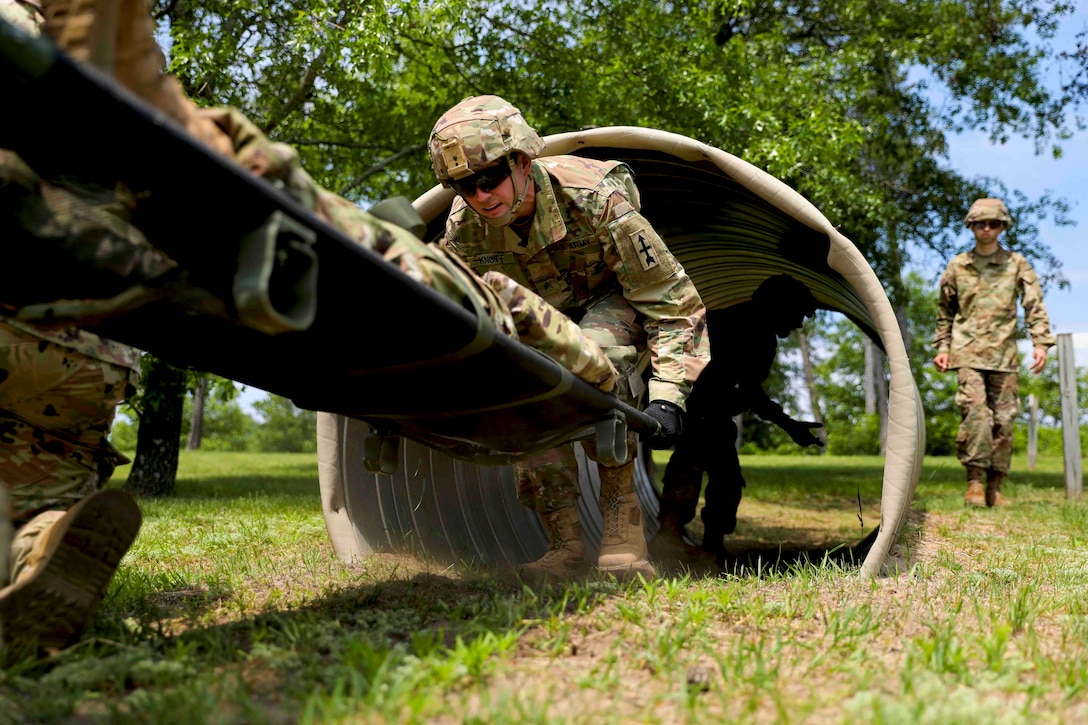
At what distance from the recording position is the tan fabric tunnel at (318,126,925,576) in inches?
152

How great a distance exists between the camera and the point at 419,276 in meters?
2.20

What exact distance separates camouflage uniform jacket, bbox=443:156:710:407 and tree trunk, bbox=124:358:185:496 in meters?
5.45

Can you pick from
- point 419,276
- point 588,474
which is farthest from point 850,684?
point 588,474

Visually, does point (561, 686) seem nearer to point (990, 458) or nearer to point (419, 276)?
point (419, 276)

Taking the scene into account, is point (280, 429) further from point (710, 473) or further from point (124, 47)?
point (124, 47)

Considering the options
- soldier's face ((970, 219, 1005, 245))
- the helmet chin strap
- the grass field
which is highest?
soldier's face ((970, 219, 1005, 245))

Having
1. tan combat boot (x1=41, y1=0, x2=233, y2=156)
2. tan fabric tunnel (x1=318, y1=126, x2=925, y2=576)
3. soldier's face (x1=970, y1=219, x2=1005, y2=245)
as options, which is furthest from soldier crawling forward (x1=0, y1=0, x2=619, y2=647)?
soldier's face (x1=970, y1=219, x2=1005, y2=245)

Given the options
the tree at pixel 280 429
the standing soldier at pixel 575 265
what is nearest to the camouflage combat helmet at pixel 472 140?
the standing soldier at pixel 575 265

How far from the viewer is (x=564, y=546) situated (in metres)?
3.89

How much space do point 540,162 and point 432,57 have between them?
5.79 metres

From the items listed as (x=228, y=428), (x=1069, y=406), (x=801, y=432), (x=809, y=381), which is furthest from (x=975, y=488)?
(x=228, y=428)

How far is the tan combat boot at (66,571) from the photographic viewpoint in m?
2.11

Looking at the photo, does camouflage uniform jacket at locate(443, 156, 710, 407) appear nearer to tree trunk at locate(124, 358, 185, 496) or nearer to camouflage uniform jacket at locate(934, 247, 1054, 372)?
camouflage uniform jacket at locate(934, 247, 1054, 372)

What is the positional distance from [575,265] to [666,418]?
80 centimetres
